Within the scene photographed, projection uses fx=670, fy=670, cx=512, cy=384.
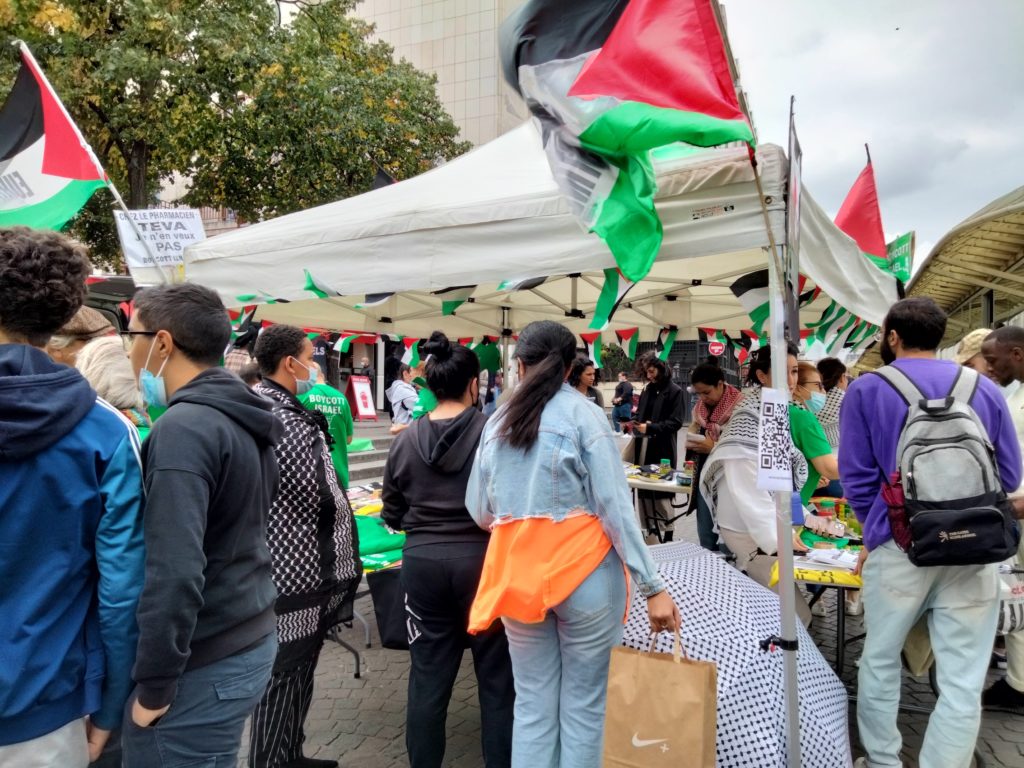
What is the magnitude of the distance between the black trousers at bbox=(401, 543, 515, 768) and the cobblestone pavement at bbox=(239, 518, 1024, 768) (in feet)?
1.56

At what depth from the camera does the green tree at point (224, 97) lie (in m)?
10.6

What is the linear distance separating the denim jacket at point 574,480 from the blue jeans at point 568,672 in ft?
0.42

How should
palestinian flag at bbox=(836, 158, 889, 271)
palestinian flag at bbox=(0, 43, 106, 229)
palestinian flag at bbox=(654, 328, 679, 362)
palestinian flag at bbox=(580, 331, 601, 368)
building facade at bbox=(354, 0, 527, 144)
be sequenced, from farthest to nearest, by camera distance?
building facade at bbox=(354, 0, 527, 144), palestinian flag at bbox=(580, 331, 601, 368), palestinian flag at bbox=(654, 328, 679, 362), palestinian flag at bbox=(0, 43, 106, 229), palestinian flag at bbox=(836, 158, 889, 271)

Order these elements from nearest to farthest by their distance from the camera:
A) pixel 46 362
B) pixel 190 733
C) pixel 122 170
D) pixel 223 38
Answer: pixel 46 362, pixel 190 733, pixel 223 38, pixel 122 170

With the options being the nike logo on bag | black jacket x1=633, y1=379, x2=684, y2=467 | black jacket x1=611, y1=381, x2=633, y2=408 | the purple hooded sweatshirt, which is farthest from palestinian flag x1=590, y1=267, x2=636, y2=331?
black jacket x1=611, y1=381, x2=633, y2=408

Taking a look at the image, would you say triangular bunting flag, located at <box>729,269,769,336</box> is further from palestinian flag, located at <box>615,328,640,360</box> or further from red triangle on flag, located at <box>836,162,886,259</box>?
palestinian flag, located at <box>615,328,640,360</box>

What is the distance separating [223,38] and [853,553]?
1201cm

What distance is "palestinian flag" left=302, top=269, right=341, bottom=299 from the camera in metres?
3.28

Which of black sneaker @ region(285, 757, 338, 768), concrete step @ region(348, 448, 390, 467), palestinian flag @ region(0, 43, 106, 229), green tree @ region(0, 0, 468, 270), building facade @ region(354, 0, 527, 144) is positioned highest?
building facade @ region(354, 0, 527, 144)

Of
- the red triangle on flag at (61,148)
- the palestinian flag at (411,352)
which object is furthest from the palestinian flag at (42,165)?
the palestinian flag at (411,352)

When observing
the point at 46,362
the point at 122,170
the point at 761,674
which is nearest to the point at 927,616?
the point at 761,674

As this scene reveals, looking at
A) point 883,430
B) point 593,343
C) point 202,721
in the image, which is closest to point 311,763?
point 202,721

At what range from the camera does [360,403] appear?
11.4m

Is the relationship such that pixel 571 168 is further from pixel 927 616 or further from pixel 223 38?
pixel 223 38
